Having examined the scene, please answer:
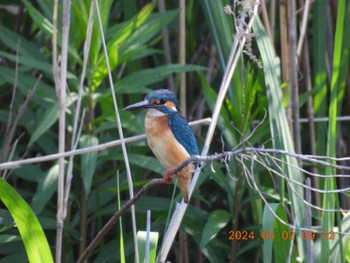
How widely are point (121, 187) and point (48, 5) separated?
0.80m

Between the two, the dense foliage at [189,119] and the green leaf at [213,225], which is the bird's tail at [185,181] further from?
the green leaf at [213,225]

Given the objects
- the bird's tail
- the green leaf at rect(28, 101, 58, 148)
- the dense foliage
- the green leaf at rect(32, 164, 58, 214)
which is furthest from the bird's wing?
the green leaf at rect(32, 164, 58, 214)

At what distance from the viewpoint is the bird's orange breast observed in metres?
2.29

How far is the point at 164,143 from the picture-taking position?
7.57 feet

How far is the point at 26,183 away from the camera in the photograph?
3.45 metres

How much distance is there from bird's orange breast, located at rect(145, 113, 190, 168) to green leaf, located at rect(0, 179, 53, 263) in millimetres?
454

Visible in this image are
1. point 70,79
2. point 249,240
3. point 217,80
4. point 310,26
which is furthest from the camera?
point 310,26

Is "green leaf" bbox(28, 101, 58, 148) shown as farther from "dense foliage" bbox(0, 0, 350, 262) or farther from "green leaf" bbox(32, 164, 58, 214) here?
"green leaf" bbox(32, 164, 58, 214)

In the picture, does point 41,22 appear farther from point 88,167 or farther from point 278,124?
point 278,124

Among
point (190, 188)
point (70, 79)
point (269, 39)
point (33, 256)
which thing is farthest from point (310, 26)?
point (33, 256)

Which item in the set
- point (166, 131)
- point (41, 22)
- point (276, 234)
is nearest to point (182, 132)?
point (166, 131)

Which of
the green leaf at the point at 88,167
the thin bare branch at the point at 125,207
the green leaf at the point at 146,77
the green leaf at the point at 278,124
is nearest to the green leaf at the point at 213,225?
the green leaf at the point at 278,124

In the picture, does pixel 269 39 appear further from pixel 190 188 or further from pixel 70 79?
pixel 190 188

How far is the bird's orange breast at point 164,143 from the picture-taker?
229 cm
